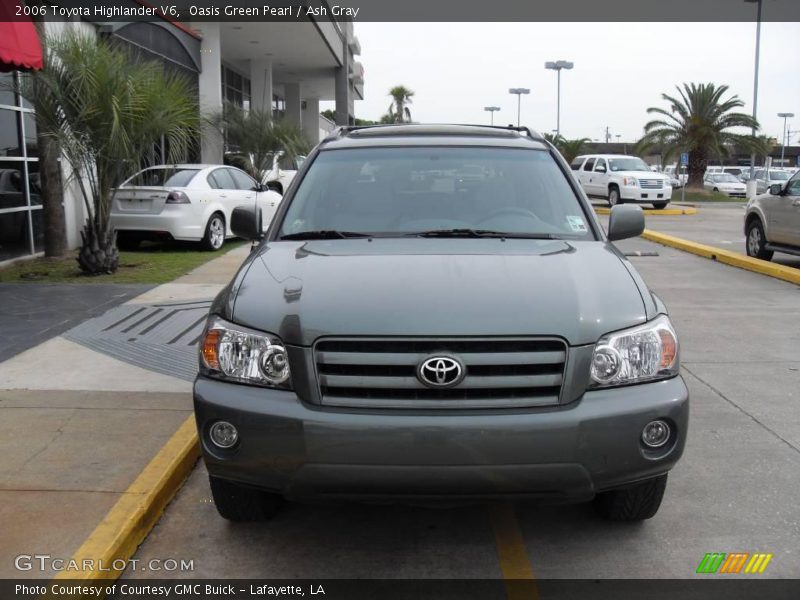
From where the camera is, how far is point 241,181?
1476cm

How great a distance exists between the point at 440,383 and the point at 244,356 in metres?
0.81

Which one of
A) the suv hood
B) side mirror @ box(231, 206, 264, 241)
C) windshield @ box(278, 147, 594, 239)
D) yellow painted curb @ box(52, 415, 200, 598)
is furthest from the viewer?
side mirror @ box(231, 206, 264, 241)

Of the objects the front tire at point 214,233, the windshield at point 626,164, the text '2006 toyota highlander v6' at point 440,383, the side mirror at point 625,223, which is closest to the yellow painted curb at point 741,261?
the side mirror at point 625,223

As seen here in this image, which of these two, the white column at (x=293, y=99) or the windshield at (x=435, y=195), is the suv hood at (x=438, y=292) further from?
the white column at (x=293, y=99)

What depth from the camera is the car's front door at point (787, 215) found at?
11844mm

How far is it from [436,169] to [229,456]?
2.22 m

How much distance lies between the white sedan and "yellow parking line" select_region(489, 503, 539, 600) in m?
9.33

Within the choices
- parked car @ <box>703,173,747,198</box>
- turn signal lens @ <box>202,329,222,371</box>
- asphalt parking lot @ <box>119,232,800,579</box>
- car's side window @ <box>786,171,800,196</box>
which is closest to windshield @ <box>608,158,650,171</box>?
parked car @ <box>703,173,747,198</box>

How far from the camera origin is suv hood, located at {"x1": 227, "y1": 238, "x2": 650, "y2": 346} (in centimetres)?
309

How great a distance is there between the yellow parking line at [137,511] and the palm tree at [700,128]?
35.3 metres

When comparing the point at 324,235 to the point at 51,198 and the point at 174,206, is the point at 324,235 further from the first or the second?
the point at 174,206

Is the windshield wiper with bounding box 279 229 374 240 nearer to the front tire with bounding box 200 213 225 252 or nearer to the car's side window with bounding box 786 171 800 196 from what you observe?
the front tire with bounding box 200 213 225 252

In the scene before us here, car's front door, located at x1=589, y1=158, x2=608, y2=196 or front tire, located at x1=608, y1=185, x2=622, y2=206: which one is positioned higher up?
car's front door, located at x1=589, y1=158, x2=608, y2=196

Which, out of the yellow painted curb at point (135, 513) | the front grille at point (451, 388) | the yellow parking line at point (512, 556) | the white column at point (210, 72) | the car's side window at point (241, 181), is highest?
the white column at point (210, 72)
